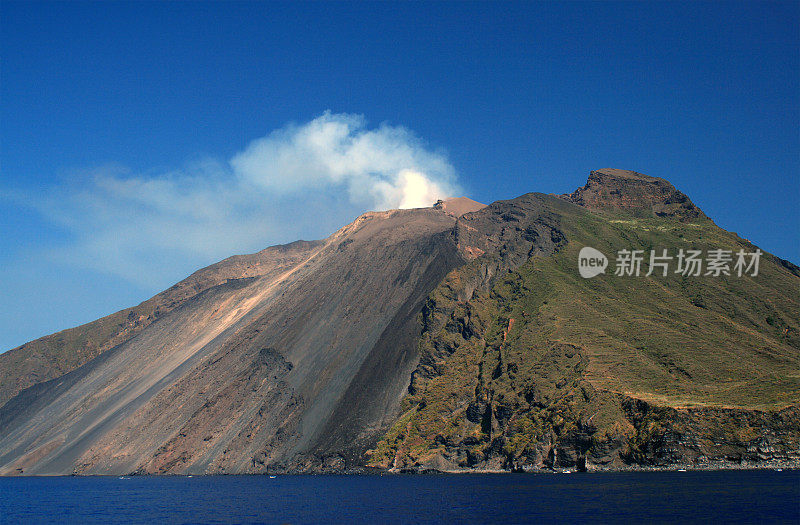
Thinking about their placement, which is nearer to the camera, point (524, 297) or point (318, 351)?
point (524, 297)

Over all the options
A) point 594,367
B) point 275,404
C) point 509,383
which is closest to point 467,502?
point 594,367

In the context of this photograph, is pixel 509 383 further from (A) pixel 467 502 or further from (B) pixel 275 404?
(B) pixel 275 404

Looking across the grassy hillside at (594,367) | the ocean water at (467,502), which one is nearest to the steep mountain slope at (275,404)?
the grassy hillside at (594,367)

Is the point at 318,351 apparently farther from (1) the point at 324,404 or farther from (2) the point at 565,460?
(2) the point at 565,460

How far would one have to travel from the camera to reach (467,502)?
77000 millimetres

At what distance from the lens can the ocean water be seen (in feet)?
201

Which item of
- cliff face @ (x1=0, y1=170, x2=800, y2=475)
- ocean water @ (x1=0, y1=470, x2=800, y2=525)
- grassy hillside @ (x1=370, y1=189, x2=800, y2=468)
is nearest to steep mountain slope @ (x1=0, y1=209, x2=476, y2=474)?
cliff face @ (x1=0, y1=170, x2=800, y2=475)

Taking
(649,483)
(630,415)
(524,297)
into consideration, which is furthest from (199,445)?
(649,483)

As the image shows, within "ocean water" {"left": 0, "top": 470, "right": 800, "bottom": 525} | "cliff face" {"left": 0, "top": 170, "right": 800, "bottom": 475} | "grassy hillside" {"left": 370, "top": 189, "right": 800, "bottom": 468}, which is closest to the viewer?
"ocean water" {"left": 0, "top": 470, "right": 800, "bottom": 525}

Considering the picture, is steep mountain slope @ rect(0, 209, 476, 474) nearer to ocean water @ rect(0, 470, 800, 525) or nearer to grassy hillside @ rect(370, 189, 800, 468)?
grassy hillside @ rect(370, 189, 800, 468)

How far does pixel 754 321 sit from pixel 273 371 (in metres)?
127

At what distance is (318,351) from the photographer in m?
186

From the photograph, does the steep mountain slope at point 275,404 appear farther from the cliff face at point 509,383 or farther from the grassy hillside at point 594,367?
the grassy hillside at point 594,367

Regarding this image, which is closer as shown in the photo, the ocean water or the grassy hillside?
the ocean water
